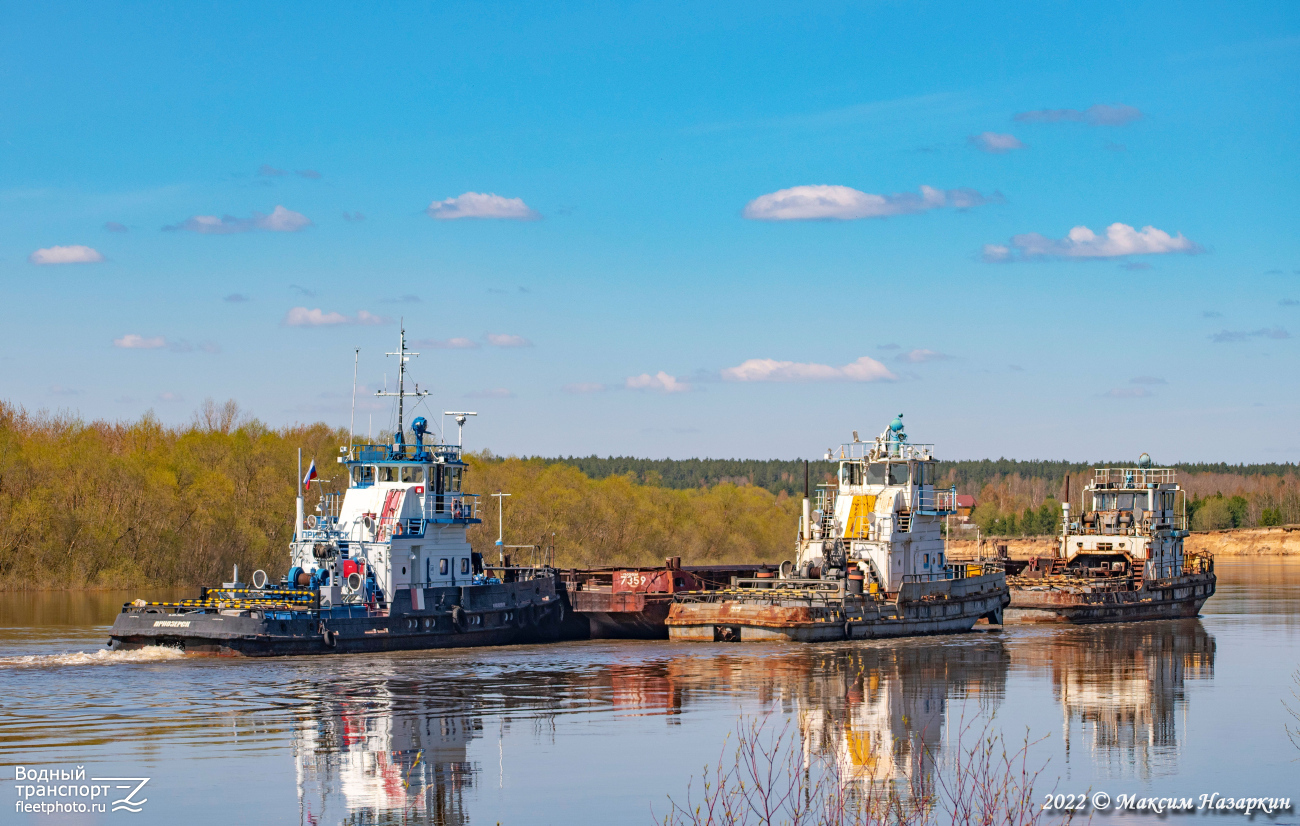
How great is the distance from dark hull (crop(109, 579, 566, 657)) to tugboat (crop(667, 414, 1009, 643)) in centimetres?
602

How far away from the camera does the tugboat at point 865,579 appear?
52.8 meters

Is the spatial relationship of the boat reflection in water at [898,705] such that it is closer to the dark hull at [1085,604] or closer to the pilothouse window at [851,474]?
the pilothouse window at [851,474]

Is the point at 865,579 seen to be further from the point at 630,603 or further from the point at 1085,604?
the point at 1085,604

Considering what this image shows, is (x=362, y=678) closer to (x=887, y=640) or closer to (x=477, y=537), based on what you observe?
(x=887, y=640)

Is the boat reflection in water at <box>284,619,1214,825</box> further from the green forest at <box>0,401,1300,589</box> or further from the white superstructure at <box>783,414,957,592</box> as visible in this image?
the green forest at <box>0,401,1300,589</box>

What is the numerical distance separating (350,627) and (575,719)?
537 inches

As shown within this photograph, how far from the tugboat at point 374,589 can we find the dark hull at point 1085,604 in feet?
79.8

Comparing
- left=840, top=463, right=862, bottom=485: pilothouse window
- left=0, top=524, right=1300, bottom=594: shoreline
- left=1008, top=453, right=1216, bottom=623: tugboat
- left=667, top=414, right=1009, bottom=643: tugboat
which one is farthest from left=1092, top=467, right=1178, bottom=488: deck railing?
left=0, top=524, right=1300, bottom=594: shoreline

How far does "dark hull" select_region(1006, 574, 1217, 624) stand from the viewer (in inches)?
2562

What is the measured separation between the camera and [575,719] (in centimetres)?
3562

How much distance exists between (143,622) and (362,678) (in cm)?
786

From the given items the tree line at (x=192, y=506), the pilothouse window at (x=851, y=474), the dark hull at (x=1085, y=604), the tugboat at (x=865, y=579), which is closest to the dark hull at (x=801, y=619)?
the tugboat at (x=865, y=579)

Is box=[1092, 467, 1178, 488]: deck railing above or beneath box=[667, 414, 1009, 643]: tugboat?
above

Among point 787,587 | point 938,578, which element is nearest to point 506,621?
point 787,587
